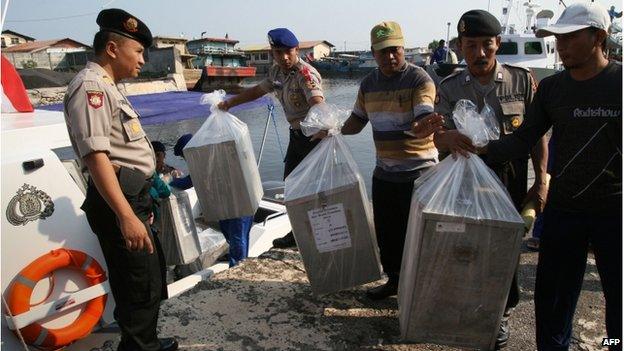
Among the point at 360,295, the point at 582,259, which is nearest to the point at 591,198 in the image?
the point at 582,259

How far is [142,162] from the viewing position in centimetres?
199

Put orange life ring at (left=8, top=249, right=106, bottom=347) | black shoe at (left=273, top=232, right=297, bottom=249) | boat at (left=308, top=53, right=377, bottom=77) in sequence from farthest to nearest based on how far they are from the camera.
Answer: boat at (left=308, top=53, right=377, bottom=77)
black shoe at (left=273, top=232, right=297, bottom=249)
orange life ring at (left=8, top=249, right=106, bottom=347)

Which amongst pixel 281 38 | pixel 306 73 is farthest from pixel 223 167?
pixel 281 38

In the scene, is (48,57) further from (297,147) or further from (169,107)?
(297,147)

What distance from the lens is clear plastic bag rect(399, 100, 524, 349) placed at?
1688 millimetres

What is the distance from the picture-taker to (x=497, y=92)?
2.08 m

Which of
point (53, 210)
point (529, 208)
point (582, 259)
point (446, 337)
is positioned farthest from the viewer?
point (53, 210)

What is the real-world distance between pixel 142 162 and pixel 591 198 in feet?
5.99

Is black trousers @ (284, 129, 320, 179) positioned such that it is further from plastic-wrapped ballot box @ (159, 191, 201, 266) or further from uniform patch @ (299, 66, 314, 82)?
plastic-wrapped ballot box @ (159, 191, 201, 266)

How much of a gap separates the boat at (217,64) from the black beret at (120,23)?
24.5 metres

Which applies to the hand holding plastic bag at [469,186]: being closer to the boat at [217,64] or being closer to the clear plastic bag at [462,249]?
the clear plastic bag at [462,249]

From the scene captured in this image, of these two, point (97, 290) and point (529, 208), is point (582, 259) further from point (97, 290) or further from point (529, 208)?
point (97, 290)

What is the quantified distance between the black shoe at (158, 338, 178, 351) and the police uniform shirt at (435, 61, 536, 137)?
5.49 ft

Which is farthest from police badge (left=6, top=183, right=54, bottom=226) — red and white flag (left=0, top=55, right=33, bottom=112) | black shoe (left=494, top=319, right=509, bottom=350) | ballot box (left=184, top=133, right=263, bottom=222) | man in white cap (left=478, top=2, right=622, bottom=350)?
black shoe (left=494, top=319, right=509, bottom=350)
